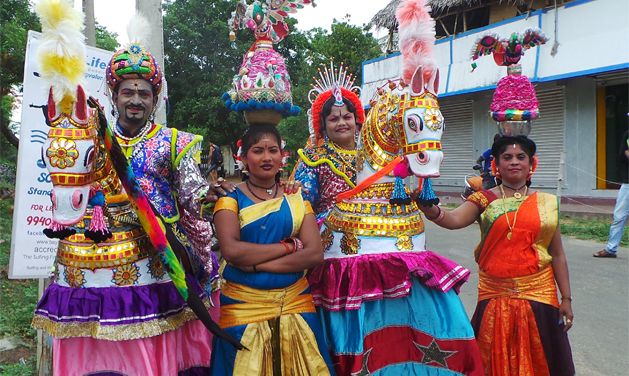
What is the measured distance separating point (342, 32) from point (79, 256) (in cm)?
1448

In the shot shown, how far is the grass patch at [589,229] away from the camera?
365 inches

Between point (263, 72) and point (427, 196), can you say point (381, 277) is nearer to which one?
point (427, 196)

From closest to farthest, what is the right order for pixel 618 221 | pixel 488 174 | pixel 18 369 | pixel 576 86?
pixel 488 174, pixel 18 369, pixel 618 221, pixel 576 86

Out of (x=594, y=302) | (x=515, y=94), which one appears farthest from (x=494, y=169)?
(x=594, y=302)

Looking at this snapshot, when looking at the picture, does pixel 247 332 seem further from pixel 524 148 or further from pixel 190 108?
pixel 190 108

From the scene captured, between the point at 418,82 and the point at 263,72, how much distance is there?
0.88 metres

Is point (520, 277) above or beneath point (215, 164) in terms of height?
beneath

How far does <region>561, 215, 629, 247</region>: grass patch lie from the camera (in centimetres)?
927

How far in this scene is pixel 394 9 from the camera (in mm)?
15359

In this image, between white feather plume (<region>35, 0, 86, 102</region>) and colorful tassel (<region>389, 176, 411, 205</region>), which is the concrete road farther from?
white feather plume (<region>35, 0, 86, 102</region>)

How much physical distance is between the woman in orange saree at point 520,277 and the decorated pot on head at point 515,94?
11 cm

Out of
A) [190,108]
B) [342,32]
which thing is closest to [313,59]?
[342,32]

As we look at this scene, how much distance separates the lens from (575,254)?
8.08 meters

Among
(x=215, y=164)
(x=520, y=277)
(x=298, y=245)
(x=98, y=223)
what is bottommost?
(x=520, y=277)
